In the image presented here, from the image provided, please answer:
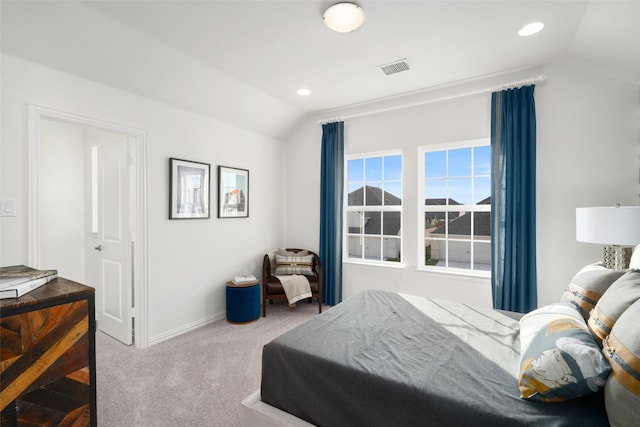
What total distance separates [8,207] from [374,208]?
361cm

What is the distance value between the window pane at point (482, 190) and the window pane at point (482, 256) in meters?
0.49

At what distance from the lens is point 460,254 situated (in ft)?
11.9

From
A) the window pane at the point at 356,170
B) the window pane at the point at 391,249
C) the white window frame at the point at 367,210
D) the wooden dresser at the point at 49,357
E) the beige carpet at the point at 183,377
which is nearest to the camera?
the wooden dresser at the point at 49,357

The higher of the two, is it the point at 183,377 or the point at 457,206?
the point at 457,206

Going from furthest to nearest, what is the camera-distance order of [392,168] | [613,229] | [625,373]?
[392,168] < [613,229] < [625,373]

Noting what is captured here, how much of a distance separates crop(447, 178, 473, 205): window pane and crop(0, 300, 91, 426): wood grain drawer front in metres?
3.62

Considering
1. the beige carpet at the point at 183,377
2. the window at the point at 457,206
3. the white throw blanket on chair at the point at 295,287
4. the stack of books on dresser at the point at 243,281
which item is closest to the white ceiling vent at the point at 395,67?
the window at the point at 457,206

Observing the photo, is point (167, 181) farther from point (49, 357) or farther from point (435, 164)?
point (435, 164)

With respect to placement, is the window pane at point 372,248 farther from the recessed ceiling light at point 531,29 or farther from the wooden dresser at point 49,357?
the wooden dresser at point 49,357

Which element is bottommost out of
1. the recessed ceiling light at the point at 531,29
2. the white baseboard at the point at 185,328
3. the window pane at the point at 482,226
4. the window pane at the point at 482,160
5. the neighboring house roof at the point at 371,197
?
the white baseboard at the point at 185,328

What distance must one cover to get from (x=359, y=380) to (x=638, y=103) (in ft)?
11.2

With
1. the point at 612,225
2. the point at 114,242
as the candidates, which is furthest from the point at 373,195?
the point at 114,242

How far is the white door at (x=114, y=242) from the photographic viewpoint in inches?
119

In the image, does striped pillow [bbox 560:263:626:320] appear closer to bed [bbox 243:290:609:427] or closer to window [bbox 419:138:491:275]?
bed [bbox 243:290:609:427]
